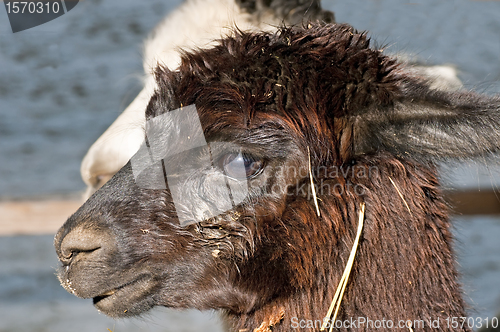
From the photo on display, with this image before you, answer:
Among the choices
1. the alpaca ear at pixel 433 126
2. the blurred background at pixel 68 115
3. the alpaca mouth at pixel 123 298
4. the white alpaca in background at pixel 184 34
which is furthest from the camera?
the blurred background at pixel 68 115

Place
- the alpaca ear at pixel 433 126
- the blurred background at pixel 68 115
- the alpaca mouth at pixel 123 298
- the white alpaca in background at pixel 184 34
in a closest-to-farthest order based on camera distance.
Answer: the alpaca ear at pixel 433 126 < the alpaca mouth at pixel 123 298 < the white alpaca in background at pixel 184 34 < the blurred background at pixel 68 115

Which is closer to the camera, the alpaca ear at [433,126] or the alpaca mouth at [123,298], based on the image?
the alpaca ear at [433,126]

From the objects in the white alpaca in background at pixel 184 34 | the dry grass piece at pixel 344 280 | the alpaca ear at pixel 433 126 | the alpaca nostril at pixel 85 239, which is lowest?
the dry grass piece at pixel 344 280

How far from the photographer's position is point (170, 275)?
1.42 metres

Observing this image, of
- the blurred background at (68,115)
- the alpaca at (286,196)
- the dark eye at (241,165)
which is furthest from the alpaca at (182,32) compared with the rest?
the blurred background at (68,115)

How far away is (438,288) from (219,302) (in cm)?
68

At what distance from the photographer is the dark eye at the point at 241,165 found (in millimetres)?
1371

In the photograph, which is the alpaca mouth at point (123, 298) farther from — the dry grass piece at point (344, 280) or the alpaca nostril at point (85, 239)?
the dry grass piece at point (344, 280)

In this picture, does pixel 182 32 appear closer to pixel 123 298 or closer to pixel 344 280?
pixel 123 298

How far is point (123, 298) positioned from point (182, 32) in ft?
5.93

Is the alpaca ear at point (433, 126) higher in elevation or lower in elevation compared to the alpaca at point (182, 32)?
lower

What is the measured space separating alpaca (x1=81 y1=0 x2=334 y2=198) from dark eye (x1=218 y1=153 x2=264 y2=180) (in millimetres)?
1146

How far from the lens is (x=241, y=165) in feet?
4.50

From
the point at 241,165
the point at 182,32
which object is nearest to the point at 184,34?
the point at 182,32
